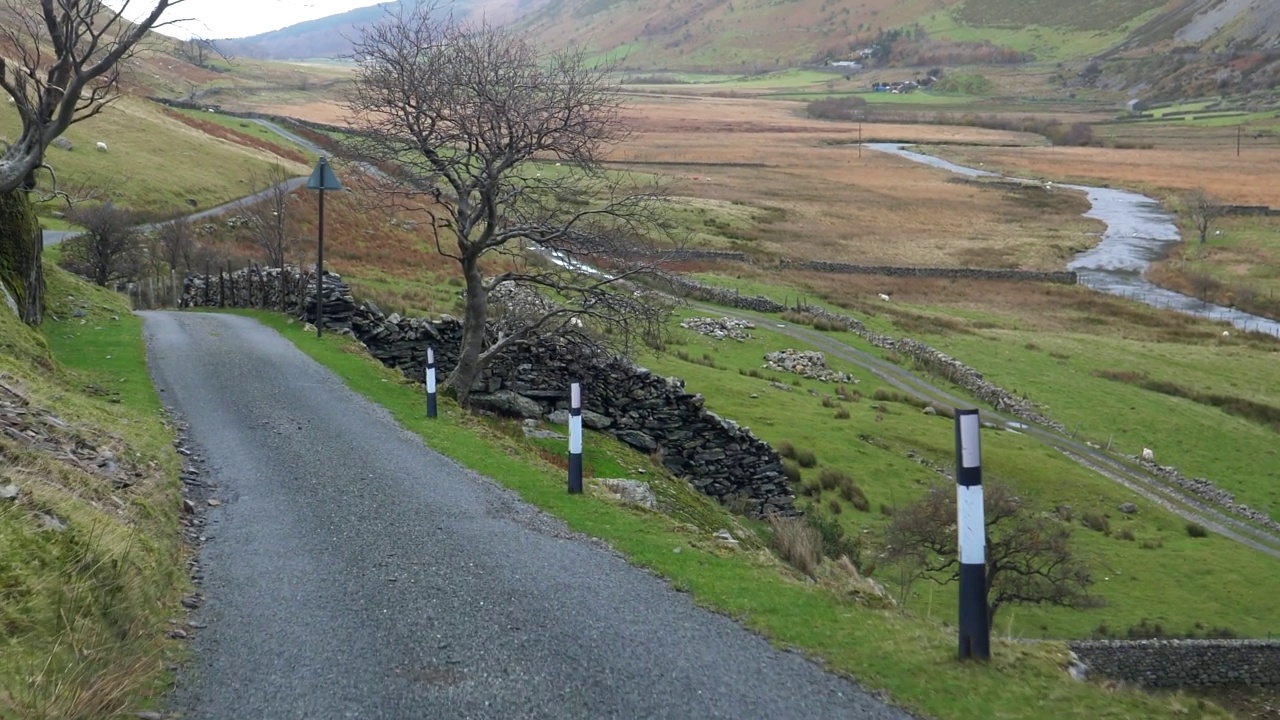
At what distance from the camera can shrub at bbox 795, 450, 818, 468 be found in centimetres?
2983

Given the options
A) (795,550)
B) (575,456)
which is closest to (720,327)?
(575,456)

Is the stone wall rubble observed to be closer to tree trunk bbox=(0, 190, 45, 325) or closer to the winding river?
the winding river

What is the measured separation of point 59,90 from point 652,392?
1298 centimetres

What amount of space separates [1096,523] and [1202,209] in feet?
254

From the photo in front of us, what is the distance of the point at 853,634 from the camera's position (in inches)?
293

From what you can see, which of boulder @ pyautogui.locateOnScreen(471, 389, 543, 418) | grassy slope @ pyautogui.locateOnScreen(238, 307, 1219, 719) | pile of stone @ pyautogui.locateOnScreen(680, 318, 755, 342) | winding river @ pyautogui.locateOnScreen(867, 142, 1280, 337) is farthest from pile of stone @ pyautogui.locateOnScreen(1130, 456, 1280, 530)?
winding river @ pyautogui.locateOnScreen(867, 142, 1280, 337)

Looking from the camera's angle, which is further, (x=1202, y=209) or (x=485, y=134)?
(x=1202, y=209)

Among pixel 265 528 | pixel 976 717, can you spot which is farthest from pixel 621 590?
pixel 265 528

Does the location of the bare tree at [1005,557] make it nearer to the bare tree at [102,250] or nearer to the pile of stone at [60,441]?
the pile of stone at [60,441]

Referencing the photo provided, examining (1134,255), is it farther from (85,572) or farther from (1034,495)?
(85,572)

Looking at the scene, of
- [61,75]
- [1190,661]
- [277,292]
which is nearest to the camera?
[61,75]

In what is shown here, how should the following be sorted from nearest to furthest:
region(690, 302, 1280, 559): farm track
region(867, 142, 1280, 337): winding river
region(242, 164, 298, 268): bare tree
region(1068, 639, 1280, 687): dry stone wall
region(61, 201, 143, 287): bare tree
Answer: region(1068, 639, 1280, 687): dry stone wall
region(690, 302, 1280, 559): farm track
region(61, 201, 143, 287): bare tree
region(242, 164, 298, 268): bare tree
region(867, 142, 1280, 337): winding river

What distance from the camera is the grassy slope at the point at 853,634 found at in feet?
20.4

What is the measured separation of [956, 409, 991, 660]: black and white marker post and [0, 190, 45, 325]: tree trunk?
17.9 metres
